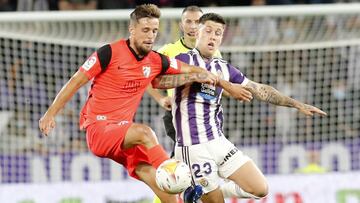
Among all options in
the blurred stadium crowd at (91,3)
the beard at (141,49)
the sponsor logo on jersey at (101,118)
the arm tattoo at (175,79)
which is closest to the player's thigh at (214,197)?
the arm tattoo at (175,79)

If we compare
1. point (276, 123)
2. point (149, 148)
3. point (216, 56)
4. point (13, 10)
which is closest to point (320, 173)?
point (276, 123)

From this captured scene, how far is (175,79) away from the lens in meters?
7.85

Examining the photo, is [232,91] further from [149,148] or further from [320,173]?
[320,173]

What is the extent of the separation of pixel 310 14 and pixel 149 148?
3961mm

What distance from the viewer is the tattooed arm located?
773cm

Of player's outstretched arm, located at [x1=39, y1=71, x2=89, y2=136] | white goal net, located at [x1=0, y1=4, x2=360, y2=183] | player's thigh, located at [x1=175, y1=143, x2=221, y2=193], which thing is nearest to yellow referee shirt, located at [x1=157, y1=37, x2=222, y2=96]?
player's thigh, located at [x1=175, y1=143, x2=221, y2=193]

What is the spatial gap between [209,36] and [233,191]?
128 centimetres

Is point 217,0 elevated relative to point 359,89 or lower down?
elevated

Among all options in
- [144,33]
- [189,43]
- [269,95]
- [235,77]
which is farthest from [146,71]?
[189,43]

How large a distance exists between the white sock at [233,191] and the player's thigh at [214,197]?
0.17 meters

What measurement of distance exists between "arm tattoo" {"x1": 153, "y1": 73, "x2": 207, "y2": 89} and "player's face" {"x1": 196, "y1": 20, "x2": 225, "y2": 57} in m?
0.30

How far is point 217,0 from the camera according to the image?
13500mm

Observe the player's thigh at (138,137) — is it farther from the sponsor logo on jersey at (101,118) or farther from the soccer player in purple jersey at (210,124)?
the soccer player in purple jersey at (210,124)

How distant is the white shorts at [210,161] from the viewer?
7.97 metres
